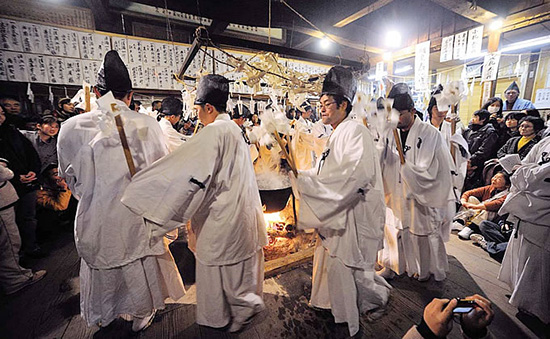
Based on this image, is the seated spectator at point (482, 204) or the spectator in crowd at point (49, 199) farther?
the spectator in crowd at point (49, 199)

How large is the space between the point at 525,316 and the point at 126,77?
5.49m

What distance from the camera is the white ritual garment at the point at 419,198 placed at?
124 inches

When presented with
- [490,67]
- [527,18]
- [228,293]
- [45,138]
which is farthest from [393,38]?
[45,138]

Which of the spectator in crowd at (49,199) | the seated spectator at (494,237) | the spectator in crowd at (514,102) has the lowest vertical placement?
the seated spectator at (494,237)

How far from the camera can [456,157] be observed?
155 inches

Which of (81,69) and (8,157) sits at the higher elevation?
(81,69)

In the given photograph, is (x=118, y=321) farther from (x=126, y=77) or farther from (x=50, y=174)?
(x=50, y=174)

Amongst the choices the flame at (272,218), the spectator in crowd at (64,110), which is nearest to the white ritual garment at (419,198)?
the flame at (272,218)

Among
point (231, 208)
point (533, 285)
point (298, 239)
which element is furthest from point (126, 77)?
point (533, 285)

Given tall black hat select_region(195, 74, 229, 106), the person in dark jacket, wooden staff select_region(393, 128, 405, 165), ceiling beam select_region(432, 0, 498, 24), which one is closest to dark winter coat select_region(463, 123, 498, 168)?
the person in dark jacket

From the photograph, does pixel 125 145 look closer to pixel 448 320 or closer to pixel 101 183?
pixel 101 183

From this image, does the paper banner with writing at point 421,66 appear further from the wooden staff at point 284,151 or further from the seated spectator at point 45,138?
the seated spectator at point 45,138

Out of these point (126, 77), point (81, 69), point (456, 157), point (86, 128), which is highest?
point (81, 69)

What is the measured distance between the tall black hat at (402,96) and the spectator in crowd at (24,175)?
5931 mm
